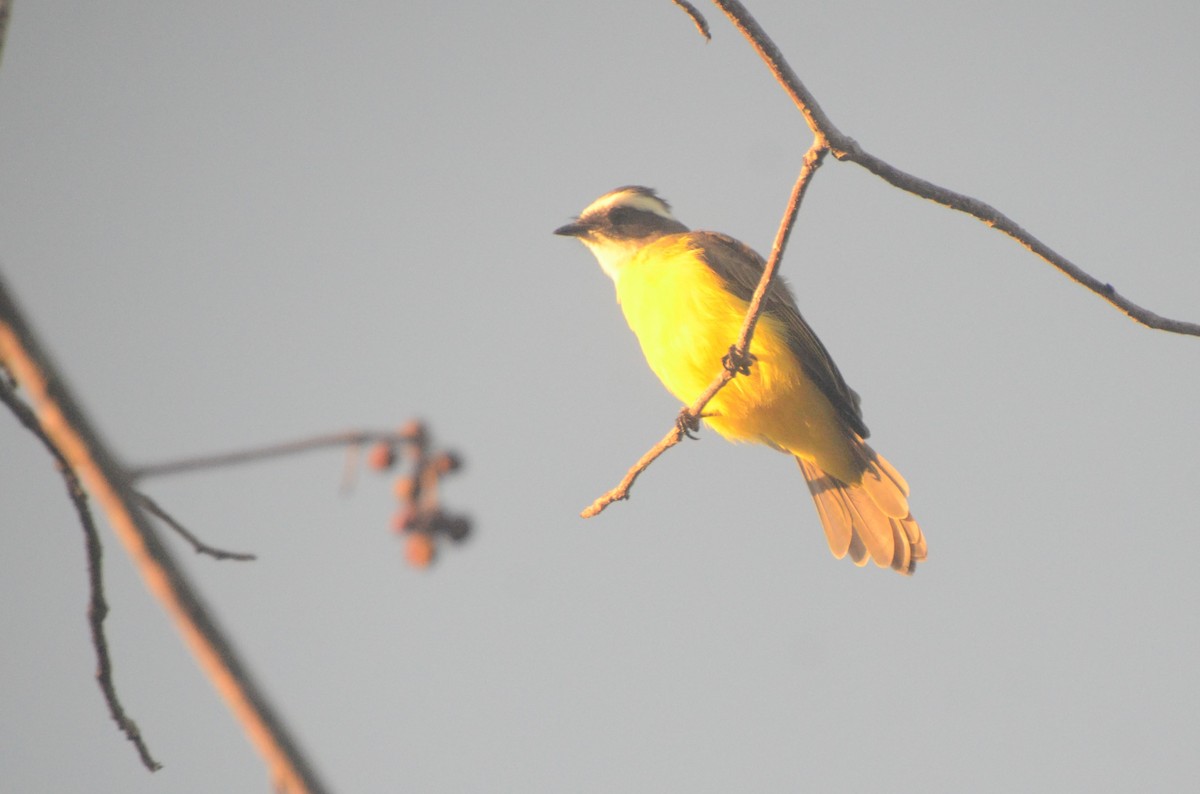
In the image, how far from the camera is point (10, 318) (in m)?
0.90

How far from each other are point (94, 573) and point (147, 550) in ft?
1.83

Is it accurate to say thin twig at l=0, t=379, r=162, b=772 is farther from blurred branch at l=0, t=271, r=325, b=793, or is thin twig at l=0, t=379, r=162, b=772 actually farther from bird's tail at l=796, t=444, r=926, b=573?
bird's tail at l=796, t=444, r=926, b=573

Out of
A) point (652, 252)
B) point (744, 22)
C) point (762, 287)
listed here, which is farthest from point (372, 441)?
point (652, 252)

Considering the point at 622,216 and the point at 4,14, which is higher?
the point at 622,216

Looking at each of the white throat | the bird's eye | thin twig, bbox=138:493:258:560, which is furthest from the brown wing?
thin twig, bbox=138:493:258:560

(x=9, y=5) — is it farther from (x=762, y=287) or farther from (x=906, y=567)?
(x=906, y=567)

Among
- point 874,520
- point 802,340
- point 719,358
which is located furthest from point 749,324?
point 874,520

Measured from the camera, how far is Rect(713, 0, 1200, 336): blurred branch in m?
2.81

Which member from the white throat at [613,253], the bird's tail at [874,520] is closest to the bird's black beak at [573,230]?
the white throat at [613,253]

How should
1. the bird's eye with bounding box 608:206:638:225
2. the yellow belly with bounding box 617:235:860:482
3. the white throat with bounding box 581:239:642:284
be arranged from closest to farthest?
the yellow belly with bounding box 617:235:860:482 → the white throat with bounding box 581:239:642:284 → the bird's eye with bounding box 608:206:638:225

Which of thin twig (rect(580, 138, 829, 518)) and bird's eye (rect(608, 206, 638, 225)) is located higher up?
bird's eye (rect(608, 206, 638, 225))

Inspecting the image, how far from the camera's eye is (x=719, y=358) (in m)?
5.45

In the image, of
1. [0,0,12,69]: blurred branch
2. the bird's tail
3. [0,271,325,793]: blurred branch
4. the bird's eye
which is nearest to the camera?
[0,271,325,793]: blurred branch

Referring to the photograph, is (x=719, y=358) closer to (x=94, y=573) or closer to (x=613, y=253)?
(x=613, y=253)
